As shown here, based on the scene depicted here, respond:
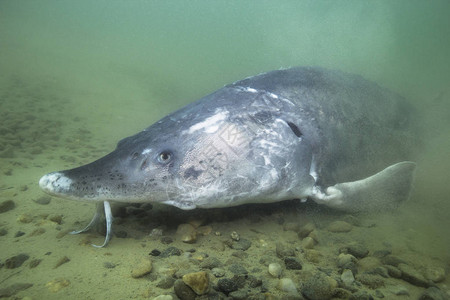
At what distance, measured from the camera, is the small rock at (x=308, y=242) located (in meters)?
2.46

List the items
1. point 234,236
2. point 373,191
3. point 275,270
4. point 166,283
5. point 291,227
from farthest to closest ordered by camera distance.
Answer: point 373,191
point 291,227
point 234,236
point 275,270
point 166,283

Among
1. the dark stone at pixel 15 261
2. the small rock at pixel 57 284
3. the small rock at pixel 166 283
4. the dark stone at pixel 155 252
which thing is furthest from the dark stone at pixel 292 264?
the dark stone at pixel 15 261

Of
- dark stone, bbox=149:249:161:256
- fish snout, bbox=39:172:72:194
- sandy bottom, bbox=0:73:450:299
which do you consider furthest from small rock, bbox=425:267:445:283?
fish snout, bbox=39:172:72:194

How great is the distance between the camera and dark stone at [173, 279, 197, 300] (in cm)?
161

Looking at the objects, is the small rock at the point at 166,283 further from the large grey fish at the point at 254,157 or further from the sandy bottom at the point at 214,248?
the large grey fish at the point at 254,157

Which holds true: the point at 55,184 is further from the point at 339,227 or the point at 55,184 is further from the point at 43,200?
the point at 339,227

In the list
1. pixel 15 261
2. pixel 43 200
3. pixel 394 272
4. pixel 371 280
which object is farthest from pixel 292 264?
pixel 43 200

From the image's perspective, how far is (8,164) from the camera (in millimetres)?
4254

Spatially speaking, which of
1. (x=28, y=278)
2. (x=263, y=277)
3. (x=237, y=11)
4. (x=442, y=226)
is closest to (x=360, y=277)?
(x=263, y=277)

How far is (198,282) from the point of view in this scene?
5.40ft

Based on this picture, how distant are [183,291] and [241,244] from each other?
89 cm

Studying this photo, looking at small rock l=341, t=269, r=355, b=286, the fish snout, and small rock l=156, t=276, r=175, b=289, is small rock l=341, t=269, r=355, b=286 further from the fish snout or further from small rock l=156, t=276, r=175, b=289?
the fish snout

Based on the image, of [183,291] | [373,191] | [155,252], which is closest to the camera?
[183,291]

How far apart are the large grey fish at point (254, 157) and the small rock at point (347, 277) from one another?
0.91 metres
